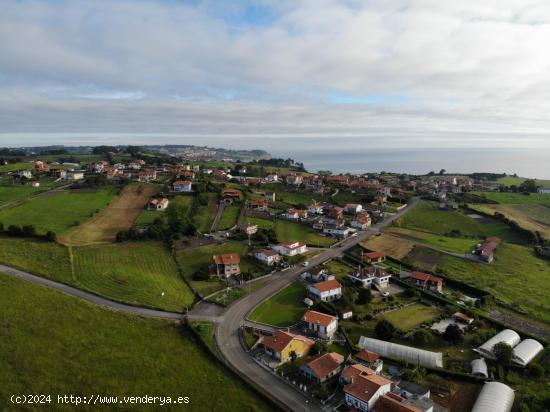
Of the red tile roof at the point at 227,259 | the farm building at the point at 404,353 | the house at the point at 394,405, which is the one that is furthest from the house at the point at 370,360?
the red tile roof at the point at 227,259

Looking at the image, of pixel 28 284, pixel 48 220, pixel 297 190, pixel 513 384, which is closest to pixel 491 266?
pixel 513 384

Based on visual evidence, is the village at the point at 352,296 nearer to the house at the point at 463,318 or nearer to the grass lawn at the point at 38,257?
the house at the point at 463,318

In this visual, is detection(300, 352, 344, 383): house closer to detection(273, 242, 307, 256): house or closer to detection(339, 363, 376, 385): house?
detection(339, 363, 376, 385): house

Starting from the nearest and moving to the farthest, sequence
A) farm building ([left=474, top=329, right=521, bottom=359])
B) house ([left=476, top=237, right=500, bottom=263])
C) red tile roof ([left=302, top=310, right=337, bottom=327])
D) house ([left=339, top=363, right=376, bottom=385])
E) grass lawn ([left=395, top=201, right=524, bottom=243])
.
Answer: house ([left=339, top=363, right=376, bottom=385]) < farm building ([left=474, top=329, right=521, bottom=359]) < red tile roof ([left=302, top=310, right=337, bottom=327]) < house ([left=476, top=237, right=500, bottom=263]) < grass lawn ([left=395, top=201, right=524, bottom=243])

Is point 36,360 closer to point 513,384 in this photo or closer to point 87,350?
point 87,350

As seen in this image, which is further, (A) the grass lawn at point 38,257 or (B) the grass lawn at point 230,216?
(B) the grass lawn at point 230,216

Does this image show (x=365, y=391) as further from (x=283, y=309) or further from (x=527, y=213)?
(x=527, y=213)

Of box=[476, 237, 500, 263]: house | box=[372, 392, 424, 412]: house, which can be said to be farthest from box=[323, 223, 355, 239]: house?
box=[372, 392, 424, 412]: house
